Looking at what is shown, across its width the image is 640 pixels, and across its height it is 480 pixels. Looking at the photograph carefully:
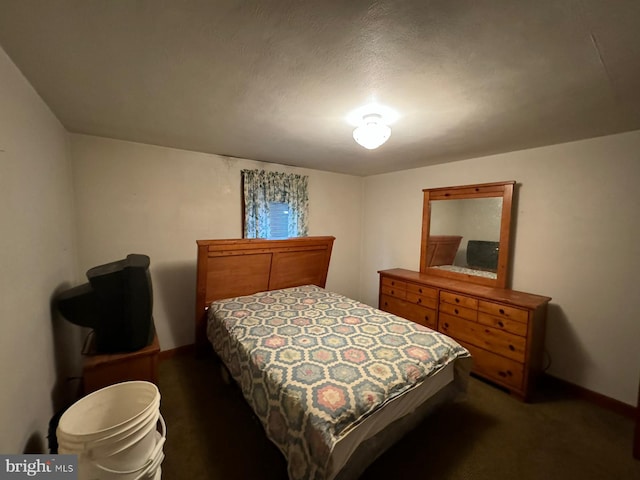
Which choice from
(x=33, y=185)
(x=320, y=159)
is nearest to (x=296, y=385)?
(x=33, y=185)

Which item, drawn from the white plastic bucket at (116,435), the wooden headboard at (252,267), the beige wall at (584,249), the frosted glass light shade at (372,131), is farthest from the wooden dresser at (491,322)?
the white plastic bucket at (116,435)

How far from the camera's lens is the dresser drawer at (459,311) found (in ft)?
7.80

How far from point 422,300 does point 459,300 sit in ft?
1.31

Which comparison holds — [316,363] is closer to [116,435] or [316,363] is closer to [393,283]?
[116,435]

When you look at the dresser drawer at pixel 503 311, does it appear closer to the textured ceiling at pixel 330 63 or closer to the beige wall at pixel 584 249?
the beige wall at pixel 584 249

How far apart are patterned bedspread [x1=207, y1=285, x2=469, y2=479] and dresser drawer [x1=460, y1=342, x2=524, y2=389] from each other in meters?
0.71

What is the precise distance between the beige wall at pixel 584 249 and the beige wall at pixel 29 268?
3.53 meters

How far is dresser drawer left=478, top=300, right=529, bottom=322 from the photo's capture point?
206 cm

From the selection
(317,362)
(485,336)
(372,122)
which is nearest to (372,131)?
(372,122)

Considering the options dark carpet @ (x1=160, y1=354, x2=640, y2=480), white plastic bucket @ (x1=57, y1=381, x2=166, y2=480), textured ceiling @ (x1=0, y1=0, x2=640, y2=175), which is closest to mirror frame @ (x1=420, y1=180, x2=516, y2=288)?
textured ceiling @ (x1=0, y1=0, x2=640, y2=175)

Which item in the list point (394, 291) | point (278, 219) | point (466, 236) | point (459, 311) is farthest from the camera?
point (278, 219)

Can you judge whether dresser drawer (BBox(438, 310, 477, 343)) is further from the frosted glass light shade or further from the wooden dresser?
the frosted glass light shade
